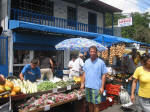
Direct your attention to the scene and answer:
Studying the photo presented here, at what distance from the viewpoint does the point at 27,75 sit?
471cm

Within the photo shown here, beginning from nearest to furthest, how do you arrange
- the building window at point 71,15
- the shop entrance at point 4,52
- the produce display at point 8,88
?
the produce display at point 8,88 < the shop entrance at point 4,52 < the building window at point 71,15

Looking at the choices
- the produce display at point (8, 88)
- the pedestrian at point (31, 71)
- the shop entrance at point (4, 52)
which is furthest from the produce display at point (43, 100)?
the shop entrance at point (4, 52)

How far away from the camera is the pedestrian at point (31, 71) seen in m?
4.59

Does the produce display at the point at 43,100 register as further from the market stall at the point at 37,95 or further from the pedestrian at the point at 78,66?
the pedestrian at the point at 78,66

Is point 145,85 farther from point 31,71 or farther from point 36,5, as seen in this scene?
point 36,5

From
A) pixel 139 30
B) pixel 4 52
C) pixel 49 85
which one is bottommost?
pixel 49 85

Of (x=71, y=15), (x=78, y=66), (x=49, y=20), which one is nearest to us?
(x=78, y=66)

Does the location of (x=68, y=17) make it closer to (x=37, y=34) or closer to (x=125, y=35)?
(x=37, y=34)

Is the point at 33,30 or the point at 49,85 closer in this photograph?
the point at 49,85

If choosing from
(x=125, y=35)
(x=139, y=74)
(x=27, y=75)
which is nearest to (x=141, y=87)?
(x=139, y=74)

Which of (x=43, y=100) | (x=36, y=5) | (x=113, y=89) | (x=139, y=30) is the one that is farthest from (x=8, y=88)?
(x=139, y=30)

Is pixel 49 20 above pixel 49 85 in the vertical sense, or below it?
above

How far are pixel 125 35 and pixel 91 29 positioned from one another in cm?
1944

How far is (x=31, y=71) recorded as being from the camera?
15.5 feet
